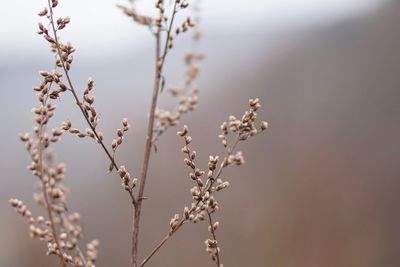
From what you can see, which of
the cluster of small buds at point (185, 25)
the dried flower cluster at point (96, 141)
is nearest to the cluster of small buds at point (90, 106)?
the dried flower cluster at point (96, 141)

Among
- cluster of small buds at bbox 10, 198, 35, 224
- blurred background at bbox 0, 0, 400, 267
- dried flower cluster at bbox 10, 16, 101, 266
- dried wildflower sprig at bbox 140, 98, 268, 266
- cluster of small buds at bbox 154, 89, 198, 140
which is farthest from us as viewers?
blurred background at bbox 0, 0, 400, 267

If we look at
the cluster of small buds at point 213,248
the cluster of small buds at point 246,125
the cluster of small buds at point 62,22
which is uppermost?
the cluster of small buds at point 62,22

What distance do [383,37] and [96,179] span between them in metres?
22.0

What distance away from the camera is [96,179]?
3428cm

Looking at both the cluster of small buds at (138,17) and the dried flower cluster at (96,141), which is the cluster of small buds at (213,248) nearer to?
the dried flower cluster at (96,141)

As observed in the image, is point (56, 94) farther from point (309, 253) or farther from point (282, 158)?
point (282, 158)

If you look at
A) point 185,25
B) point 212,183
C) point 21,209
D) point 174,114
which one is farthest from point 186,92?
point 21,209

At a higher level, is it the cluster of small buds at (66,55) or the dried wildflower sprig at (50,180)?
the cluster of small buds at (66,55)

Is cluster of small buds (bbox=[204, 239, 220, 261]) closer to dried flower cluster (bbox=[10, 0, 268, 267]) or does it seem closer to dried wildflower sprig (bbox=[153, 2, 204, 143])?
dried flower cluster (bbox=[10, 0, 268, 267])

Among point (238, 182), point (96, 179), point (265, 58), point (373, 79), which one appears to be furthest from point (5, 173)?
point (373, 79)

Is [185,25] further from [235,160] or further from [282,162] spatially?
[282,162]

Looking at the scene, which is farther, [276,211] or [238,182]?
[238,182]

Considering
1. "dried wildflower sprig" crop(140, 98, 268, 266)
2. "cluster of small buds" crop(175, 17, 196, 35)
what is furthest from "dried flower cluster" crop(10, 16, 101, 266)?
"cluster of small buds" crop(175, 17, 196, 35)

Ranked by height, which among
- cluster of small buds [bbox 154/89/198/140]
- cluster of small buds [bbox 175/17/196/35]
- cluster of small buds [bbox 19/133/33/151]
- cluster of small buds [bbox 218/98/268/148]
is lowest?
cluster of small buds [bbox 218/98/268/148]
